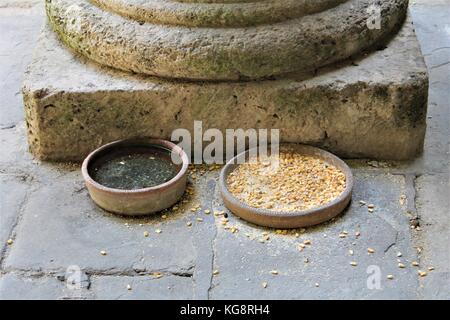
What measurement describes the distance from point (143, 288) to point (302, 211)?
729mm

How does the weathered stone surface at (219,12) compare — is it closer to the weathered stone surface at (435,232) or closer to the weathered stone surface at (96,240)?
the weathered stone surface at (96,240)

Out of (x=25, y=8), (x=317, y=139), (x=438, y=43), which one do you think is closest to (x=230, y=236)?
(x=317, y=139)

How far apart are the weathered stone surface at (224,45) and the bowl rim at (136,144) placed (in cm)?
31

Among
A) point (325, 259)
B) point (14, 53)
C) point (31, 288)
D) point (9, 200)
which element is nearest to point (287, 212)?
point (325, 259)

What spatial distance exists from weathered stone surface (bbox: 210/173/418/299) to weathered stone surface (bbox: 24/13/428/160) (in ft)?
1.29

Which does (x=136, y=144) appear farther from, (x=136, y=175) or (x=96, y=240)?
(x=96, y=240)

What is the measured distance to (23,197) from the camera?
11.5ft

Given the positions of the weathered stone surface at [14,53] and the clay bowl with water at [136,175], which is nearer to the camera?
the clay bowl with water at [136,175]

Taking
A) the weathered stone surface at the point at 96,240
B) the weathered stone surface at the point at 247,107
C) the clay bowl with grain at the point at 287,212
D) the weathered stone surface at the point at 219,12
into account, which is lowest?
the weathered stone surface at the point at 96,240

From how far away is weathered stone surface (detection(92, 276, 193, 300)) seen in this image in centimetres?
295

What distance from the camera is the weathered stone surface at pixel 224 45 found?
3490 millimetres

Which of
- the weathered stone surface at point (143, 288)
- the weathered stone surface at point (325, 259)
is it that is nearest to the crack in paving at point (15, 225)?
the weathered stone surface at point (143, 288)

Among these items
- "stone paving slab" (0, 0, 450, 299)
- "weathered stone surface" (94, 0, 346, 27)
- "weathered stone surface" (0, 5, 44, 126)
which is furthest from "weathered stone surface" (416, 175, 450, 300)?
"weathered stone surface" (0, 5, 44, 126)

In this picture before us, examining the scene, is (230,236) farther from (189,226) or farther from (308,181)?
(308,181)
